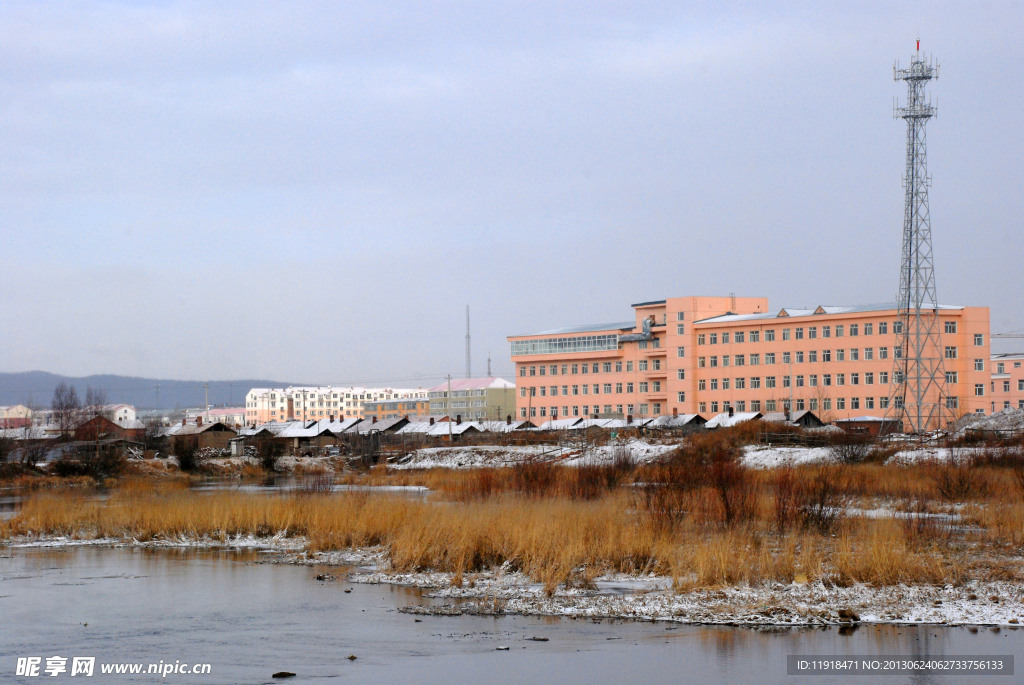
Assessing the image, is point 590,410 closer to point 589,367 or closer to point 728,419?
point 589,367

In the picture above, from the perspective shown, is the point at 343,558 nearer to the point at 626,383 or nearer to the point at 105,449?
the point at 105,449

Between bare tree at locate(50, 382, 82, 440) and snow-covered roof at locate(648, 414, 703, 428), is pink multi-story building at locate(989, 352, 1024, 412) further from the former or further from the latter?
bare tree at locate(50, 382, 82, 440)

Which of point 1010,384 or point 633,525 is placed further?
point 1010,384

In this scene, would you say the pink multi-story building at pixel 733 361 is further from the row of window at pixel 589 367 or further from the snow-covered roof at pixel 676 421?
the snow-covered roof at pixel 676 421

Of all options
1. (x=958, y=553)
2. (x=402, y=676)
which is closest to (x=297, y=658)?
(x=402, y=676)

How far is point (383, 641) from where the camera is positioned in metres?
14.7

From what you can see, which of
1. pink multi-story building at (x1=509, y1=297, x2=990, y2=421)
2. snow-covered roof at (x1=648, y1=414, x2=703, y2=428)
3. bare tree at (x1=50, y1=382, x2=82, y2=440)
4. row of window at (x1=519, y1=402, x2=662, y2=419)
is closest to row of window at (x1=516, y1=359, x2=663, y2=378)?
pink multi-story building at (x1=509, y1=297, x2=990, y2=421)

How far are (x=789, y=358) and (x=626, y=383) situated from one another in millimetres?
20427

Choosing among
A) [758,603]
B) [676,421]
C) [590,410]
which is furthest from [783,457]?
[590,410]

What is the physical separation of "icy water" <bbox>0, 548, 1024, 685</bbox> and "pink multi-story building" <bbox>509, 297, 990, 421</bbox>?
→ 8623 centimetres

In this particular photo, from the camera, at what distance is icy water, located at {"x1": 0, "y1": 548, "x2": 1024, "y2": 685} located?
41.8ft

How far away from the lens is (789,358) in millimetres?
108312

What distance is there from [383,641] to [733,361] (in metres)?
101

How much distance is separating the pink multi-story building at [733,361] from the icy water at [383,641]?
86.2 m
